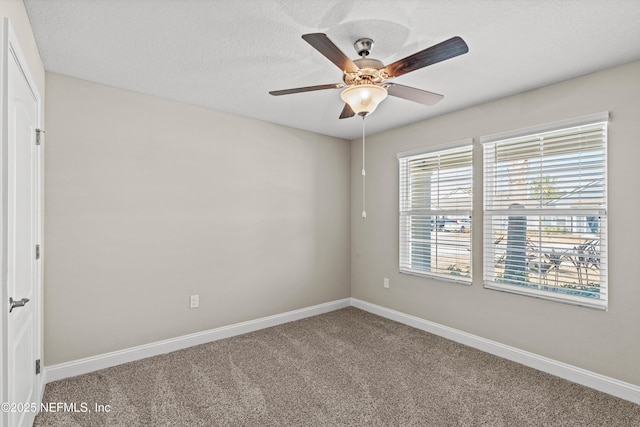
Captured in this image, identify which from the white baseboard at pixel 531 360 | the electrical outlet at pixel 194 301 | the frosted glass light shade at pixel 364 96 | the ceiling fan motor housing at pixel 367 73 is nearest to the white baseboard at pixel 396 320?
the white baseboard at pixel 531 360

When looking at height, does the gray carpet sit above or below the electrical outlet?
below

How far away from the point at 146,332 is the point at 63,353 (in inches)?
23.2

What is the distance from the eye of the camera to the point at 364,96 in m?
2.00

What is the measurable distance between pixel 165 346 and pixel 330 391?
63.6 inches

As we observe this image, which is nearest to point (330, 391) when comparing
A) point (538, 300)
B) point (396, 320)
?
point (396, 320)

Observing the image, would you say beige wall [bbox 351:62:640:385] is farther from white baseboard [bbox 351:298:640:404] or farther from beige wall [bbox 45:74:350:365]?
beige wall [bbox 45:74:350:365]

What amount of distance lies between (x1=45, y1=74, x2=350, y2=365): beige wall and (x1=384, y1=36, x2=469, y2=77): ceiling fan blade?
211cm

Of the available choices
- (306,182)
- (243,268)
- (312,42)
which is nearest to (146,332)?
(243,268)

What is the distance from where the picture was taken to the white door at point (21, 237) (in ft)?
4.97

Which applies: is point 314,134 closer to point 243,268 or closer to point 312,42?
point 243,268

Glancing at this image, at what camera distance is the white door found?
152 centimetres

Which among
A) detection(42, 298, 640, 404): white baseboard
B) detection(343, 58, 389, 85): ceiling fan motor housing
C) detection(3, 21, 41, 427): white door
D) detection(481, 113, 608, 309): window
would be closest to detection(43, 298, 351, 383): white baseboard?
detection(42, 298, 640, 404): white baseboard

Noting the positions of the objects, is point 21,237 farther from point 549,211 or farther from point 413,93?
point 549,211

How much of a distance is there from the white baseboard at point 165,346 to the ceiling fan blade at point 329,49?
278 cm
